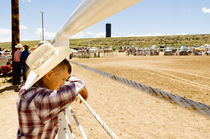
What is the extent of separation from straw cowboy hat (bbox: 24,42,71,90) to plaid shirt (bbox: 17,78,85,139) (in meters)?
0.08

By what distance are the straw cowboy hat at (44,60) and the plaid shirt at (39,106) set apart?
0.08 meters

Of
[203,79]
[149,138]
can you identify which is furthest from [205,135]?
[203,79]

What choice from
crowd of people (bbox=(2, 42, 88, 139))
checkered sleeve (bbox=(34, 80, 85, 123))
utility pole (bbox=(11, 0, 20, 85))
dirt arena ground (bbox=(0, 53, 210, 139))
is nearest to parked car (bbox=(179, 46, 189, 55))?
dirt arena ground (bbox=(0, 53, 210, 139))

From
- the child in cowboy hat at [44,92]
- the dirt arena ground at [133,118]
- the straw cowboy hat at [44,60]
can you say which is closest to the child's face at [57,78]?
the child in cowboy hat at [44,92]

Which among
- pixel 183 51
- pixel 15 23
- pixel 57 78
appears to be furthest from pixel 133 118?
pixel 183 51

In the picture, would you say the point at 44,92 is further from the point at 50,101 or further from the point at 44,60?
the point at 44,60

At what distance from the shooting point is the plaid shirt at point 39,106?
3.68 feet

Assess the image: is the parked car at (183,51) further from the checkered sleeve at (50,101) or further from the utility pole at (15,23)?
the checkered sleeve at (50,101)

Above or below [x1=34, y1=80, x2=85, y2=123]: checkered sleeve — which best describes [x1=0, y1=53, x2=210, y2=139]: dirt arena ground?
below

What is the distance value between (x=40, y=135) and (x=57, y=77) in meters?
0.40

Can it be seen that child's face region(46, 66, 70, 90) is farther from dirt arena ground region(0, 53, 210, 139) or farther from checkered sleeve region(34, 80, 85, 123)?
dirt arena ground region(0, 53, 210, 139)

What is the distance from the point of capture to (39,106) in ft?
3.69

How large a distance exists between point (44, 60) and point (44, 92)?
18 centimetres

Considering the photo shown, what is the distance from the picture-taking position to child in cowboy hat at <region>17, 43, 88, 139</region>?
1112 millimetres
